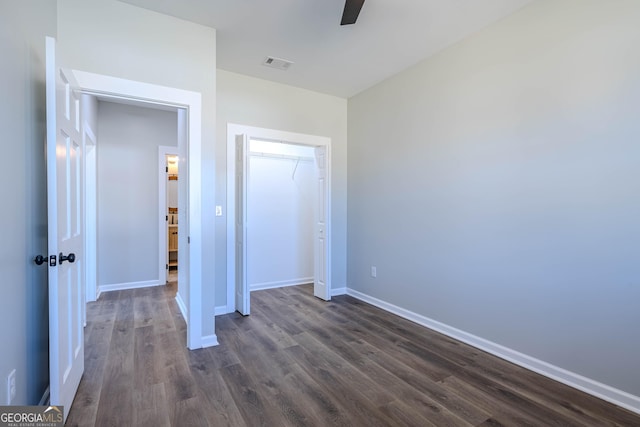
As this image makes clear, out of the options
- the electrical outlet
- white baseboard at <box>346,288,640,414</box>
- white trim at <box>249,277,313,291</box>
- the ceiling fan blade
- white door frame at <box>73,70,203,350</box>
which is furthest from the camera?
white trim at <box>249,277,313,291</box>

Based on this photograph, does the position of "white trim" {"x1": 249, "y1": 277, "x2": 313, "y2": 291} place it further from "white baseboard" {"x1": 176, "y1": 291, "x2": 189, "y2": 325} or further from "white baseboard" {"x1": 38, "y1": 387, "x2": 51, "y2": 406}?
"white baseboard" {"x1": 38, "y1": 387, "x2": 51, "y2": 406}

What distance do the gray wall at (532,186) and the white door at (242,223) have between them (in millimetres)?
1781

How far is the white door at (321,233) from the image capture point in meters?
4.16

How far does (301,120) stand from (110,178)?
301 cm

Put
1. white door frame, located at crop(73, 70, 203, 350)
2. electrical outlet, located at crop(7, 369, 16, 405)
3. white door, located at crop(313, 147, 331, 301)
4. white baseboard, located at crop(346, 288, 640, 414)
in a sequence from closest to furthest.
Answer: electrical outlet, located at crop(7, 369, 16, 405)
white baseboard, located at crop(346, 288, 640, 414)
white door frame, located at crop(73, 70, 203, 350)
white door, located at crop(313, 147, 331, 301)

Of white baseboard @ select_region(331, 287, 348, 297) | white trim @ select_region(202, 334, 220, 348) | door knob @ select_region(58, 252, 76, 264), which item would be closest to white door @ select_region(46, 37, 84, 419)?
door knob @ select_region(58, 252, 76, 264)

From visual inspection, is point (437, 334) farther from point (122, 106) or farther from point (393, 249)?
point (122, 106)

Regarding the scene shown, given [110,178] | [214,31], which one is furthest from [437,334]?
[110,178]

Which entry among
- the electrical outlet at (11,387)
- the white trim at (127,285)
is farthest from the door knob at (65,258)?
the white trim at (127,285)

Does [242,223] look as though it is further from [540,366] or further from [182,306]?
[540,366]

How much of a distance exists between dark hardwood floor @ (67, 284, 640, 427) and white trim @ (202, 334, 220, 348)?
8 centimetres

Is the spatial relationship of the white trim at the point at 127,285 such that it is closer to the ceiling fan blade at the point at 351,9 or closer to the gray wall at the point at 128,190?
the gray wall at the point at 128,190

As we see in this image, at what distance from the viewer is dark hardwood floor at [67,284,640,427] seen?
5.97ft

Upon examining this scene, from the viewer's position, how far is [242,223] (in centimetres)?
351
